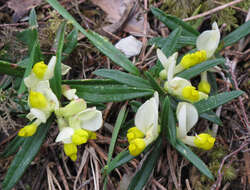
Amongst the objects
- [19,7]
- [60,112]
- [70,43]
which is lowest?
[60,112]

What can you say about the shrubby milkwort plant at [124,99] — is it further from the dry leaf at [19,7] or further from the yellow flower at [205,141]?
the dry leaf at [19,7]

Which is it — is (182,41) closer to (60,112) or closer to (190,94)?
(190,94)

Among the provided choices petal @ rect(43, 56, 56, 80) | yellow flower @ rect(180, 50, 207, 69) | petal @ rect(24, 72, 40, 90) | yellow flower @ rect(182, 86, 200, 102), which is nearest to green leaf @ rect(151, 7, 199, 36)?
yellow flower @ rect(180, 50, 207, 69)

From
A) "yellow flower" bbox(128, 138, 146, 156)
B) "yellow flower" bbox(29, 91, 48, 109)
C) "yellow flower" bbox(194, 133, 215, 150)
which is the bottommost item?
"yellow flower" bbox(194, 133, 215, 150)

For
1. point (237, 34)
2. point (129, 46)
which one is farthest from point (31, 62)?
point (237, 34)

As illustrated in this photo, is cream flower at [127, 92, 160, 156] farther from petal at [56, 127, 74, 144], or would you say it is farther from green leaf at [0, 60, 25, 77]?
green leaf at [0, 60, 25, 77]

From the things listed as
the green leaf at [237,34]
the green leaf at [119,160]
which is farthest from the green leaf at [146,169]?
the green leaf at [237,34]
